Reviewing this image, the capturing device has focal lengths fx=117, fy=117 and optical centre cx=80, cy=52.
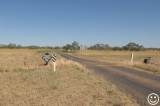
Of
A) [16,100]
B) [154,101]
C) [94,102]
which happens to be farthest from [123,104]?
[16,100]

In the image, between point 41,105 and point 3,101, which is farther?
point 3,101

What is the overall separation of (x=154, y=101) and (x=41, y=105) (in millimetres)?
4081

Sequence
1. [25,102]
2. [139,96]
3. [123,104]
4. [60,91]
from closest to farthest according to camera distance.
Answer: [123,104], [25,102], [139,96], [60,91]

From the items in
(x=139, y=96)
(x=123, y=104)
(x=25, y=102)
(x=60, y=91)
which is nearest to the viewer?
(x=123, y=104)

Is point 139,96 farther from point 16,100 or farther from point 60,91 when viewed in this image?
point 16,100

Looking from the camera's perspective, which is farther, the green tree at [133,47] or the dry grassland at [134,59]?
the green tree at [133,47]

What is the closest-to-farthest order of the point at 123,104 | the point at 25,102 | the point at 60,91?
the point at 123,104, the point at 25,102, the point at 60,91

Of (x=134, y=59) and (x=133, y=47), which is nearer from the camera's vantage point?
(x=134, y=59)

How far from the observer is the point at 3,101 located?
13.8 ft

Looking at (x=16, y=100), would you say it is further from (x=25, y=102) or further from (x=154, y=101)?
(x=154, y=101)

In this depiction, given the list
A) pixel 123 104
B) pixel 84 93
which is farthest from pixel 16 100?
pixel 123 104

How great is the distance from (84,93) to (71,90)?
2.14 ft

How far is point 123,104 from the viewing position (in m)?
3.93

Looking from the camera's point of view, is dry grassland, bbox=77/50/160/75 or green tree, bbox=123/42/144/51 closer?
dry grassland, bbox=77/50/160/75
